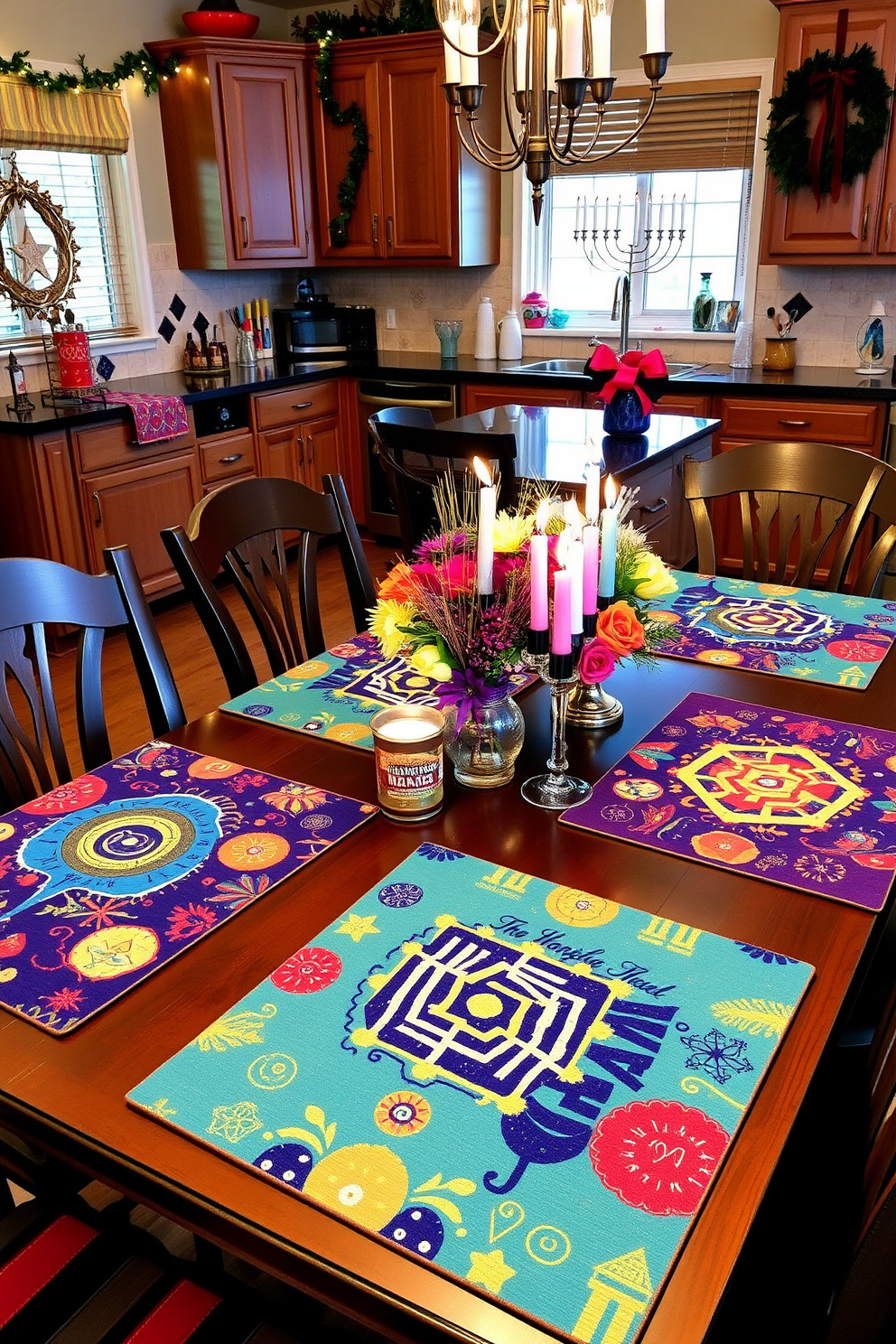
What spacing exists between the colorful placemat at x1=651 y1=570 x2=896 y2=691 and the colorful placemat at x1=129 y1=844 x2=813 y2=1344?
2.65ft

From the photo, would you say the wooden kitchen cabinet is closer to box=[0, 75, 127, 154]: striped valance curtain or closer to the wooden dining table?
box=[0, 75, 127, 154]: striped valance curtain

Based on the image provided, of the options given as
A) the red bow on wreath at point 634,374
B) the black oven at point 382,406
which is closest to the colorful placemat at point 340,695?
the red bow on wreath at point 634,374

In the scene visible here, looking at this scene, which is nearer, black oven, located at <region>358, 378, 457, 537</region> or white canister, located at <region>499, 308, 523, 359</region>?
black oven, located at <region>358, 378, 457, 537</region>

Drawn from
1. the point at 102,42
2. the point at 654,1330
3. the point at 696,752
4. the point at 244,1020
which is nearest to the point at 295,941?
the point at 244,1020

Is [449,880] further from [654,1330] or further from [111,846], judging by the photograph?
[654,1330]

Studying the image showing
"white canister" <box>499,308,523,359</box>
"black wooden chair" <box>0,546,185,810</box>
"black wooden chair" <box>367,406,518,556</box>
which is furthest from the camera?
"white canister" <box>499,308,523,359</box>

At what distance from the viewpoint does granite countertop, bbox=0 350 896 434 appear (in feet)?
13.4

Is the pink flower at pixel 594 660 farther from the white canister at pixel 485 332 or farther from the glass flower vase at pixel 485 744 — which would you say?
the white canister at pixel 485 332

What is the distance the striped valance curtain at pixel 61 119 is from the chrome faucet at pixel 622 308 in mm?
2288

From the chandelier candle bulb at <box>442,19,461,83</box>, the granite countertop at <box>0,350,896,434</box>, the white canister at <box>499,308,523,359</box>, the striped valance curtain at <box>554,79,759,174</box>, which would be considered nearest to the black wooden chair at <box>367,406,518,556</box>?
the chandelier candle bulb at <box>442,19,461,83</box>

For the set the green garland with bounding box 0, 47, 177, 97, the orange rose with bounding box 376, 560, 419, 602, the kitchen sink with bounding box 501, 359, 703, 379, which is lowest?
the kitchen sink with bounding box 501, 359, 703, 379

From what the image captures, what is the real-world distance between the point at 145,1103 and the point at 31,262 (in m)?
4.18

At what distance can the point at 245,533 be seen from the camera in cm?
203

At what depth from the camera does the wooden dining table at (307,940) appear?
0.75m
